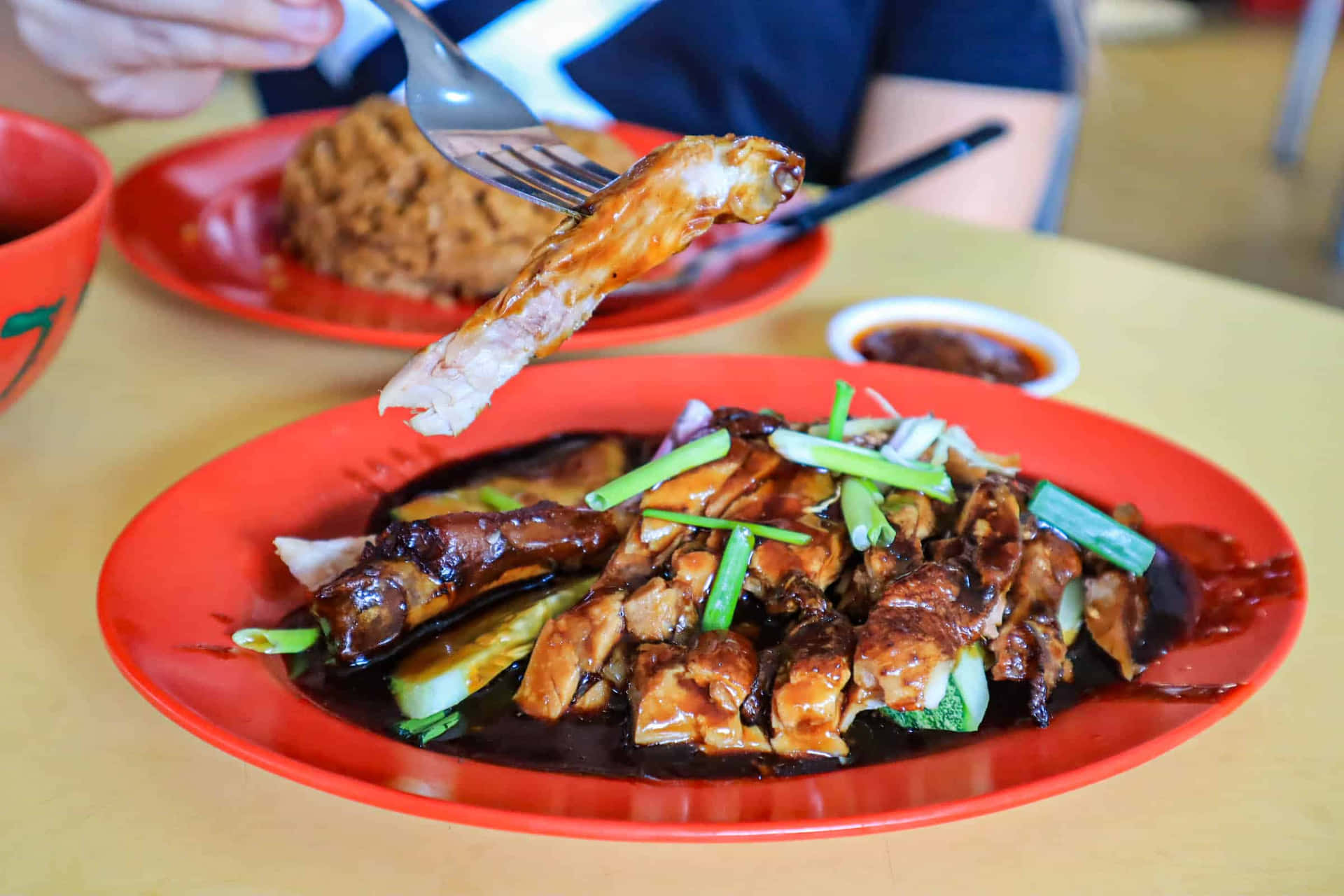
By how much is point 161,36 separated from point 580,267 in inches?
36.7

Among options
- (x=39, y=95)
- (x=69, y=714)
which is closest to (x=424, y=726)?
(x=69, y=714)

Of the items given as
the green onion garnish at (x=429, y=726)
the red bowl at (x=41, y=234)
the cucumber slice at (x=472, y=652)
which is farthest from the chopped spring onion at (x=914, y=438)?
the red bowl at (x=41, y=234)

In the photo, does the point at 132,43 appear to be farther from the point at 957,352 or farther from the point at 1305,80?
A: the point at 1305,80

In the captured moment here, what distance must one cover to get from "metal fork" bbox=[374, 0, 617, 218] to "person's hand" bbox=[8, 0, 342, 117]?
21 cm

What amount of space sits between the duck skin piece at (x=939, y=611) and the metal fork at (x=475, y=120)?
1.53 feet

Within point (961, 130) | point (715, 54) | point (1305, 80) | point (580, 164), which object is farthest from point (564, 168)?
point (1305, 80)

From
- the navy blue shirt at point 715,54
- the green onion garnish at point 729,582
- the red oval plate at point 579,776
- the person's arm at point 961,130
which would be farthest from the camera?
the person's arm at point 961,130

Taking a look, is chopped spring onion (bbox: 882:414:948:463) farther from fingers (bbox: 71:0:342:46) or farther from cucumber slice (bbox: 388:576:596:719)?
fingers (bbox: 71:0:342:46)

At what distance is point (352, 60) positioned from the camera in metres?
2.43

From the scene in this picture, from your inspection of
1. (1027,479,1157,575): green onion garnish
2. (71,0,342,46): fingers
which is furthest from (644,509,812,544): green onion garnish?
(71,0,342,46): fingers

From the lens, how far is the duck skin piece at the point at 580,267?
2.82ft

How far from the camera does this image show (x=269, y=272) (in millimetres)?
1650

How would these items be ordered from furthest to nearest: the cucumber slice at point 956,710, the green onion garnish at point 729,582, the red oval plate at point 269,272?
1. the red oval plate at point 269,272
2. the green onion garnish at point 729,582
3. the cucumber slice at point 956,710

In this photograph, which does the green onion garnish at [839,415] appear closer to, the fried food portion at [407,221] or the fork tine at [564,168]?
the fork tine at [564,168]
